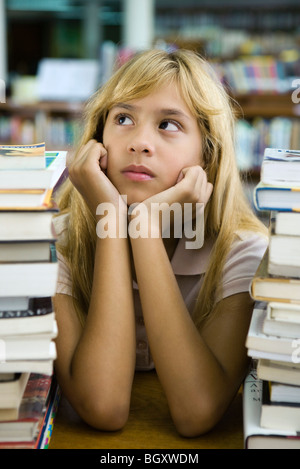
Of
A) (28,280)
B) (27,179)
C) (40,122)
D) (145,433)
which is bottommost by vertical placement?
(40,122)

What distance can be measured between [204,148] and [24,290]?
547mm

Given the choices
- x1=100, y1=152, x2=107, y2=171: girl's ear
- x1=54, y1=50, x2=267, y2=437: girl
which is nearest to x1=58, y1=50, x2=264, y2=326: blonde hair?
x1=54, y1=50, x2=267, y2=437: girl

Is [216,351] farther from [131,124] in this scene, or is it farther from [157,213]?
[131,124]

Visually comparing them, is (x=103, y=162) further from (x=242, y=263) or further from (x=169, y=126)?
(x=242, y=263)

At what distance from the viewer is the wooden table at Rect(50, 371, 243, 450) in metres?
0.76

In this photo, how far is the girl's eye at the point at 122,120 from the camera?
103 cm

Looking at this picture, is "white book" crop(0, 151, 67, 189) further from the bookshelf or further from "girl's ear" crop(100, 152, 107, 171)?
the bookshelf

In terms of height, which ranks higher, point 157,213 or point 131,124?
point 131,124

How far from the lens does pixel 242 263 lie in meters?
0.98

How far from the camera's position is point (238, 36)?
691 centimetres

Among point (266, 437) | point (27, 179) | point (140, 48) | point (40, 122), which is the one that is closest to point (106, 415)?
point (266, 437)

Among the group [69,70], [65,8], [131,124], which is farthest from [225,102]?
[65,8]

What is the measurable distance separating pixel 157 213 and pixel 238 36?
6500 mm

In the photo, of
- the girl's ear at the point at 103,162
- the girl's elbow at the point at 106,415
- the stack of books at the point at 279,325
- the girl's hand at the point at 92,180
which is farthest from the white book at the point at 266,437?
the girl's ear at the point at 103,162
